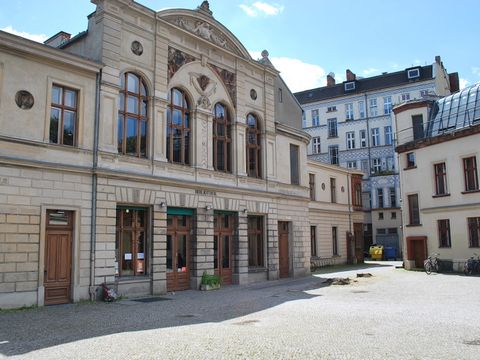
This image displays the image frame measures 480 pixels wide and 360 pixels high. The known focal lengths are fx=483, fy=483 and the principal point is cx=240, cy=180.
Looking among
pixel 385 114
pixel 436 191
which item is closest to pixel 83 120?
pixel 436 191

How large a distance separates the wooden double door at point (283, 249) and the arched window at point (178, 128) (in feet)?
24.8

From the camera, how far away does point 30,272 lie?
1447 cm

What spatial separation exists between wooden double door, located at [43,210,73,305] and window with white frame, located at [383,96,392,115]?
4107 cm

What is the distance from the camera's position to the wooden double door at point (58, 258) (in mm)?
15125

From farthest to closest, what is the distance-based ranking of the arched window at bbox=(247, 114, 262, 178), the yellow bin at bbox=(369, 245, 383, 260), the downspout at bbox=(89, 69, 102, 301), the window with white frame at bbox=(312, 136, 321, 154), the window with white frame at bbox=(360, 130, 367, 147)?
1. the window with white frame at bbox=(312, 136, 321, 154)
2. the window with white frame at bbox=(360, 130, 367, 147)
3. the yellow bin at bbox=(369, 245, 383, 260)
4. the arched window at bbox=(247, 114, 262, 178)
5. the downspout at bbox=(89, 69, 102, 301)

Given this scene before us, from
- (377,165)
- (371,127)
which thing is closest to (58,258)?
(377,165)

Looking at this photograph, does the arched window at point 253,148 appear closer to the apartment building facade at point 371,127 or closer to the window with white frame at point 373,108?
the apartment building facade at point 371,127

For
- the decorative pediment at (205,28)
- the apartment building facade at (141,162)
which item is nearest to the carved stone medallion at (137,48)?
the apartment building facade at (141,162)

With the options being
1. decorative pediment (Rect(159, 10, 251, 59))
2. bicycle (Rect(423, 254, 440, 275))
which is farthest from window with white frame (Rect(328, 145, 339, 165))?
decorative pediment (Rect(159, 10, 251, 59))

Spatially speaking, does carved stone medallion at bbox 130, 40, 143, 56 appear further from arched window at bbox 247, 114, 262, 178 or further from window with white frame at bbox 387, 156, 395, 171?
window with white frame at bbox 387, 156, 395, 171

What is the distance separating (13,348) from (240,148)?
50.5 ft

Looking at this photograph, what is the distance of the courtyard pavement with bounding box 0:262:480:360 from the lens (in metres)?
8.73

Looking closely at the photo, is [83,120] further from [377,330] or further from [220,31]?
[377,330]

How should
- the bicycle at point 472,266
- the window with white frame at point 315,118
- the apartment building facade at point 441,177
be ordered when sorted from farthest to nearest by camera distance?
1. the window with white frame at point 315,118
2. the apartment building facade at point 441,177
3. the bicycle at point 472,266
